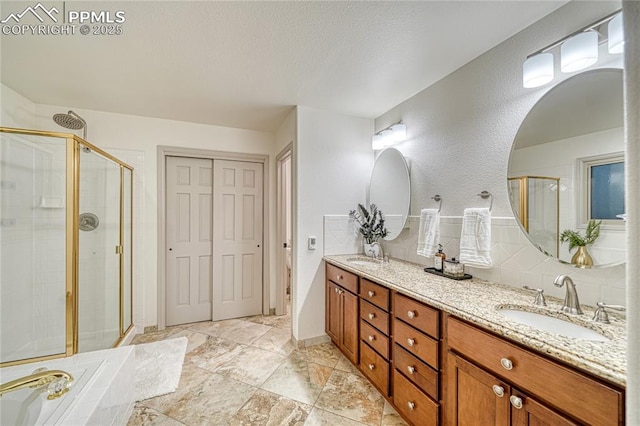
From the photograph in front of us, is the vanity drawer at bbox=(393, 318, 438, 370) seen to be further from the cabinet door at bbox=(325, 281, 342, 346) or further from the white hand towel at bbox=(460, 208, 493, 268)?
the cabinet door at bbox=(325, 281, 342, 346)

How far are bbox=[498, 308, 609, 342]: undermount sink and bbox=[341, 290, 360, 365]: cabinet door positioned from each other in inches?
42.7

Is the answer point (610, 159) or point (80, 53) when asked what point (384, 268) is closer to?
point (610, 159)

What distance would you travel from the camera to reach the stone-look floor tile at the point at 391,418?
1610mm

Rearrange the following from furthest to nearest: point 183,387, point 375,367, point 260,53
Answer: point 183,387
point 375,367
point 260,53

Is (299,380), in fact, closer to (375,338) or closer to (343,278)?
(375,338)

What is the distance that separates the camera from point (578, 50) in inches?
48.4

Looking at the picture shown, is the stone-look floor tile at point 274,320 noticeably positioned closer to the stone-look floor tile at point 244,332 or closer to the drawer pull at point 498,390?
the stone-look floor tile at point 244,332

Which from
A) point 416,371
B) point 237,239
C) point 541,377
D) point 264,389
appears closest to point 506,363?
point 541,377

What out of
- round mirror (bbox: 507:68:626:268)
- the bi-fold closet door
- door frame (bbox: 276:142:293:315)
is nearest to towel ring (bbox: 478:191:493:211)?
round mirror (bbox: 507:68:626:268)

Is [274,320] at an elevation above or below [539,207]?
below

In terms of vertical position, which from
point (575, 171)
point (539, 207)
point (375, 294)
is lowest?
point (375, 294)

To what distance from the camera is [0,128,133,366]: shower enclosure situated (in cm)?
185

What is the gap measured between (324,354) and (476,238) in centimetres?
170

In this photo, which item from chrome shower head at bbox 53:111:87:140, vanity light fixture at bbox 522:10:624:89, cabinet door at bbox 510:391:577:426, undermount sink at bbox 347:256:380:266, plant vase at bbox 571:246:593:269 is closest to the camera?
cabinet door at bbox 510:391:577:426
